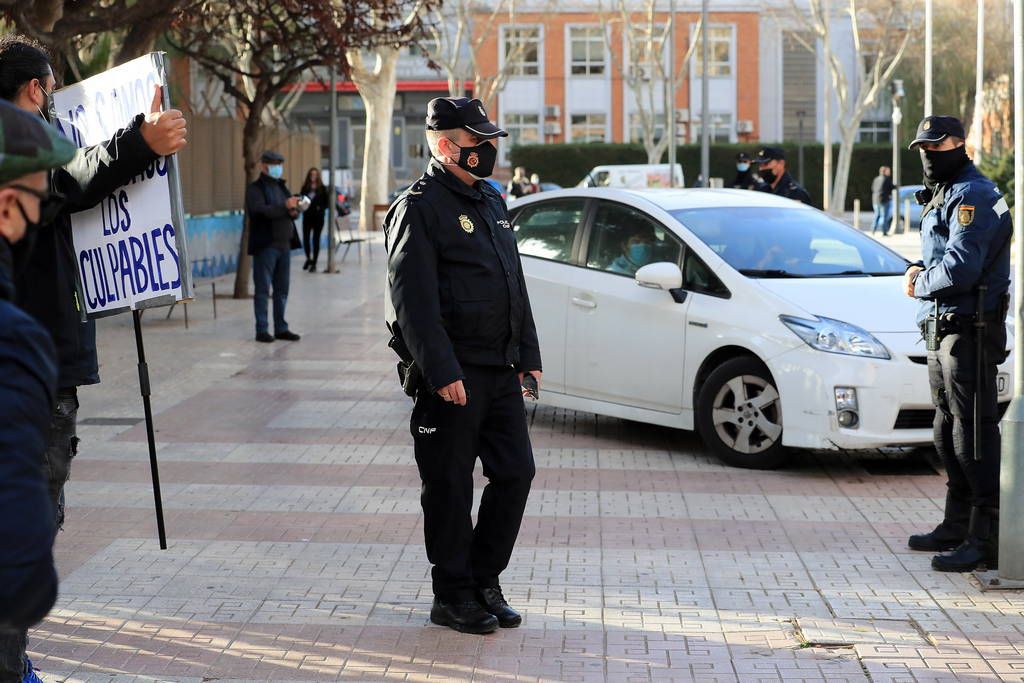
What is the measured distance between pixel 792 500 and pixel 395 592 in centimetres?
265

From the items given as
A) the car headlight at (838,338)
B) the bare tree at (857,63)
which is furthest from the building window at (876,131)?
the car headlight at (838,338)

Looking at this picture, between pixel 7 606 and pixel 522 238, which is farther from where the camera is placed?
pixel 522 238

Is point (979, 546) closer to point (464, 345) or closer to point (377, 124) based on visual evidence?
point (464, 345)

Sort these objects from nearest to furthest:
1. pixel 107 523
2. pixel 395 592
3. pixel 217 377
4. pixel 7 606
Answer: pixel 7 606 → pixel 395 592 → pixel 107 523 → pixel 217 377

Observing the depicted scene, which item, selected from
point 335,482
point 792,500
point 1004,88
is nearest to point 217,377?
point 335,482

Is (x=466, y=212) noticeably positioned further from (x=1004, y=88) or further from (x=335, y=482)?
(x=1004, y=88)

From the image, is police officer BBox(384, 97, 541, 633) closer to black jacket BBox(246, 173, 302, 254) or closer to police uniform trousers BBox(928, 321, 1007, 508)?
police uniform trousers BBox(928, 321, 1007, 508)

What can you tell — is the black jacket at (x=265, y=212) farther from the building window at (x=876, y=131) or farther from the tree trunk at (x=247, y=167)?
the building window at (x=876, y=131)

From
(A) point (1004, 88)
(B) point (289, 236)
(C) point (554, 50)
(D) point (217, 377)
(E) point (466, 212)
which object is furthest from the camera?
(C) point (554, 50)

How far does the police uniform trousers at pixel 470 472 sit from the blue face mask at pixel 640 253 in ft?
13.6

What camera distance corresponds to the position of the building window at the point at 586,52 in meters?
71.5

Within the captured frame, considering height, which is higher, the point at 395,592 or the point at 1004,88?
the point at 1004,88

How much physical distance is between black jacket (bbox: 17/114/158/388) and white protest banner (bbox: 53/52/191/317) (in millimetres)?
655

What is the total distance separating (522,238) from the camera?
34.9ft
